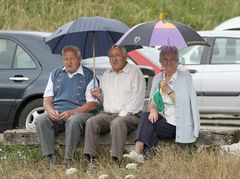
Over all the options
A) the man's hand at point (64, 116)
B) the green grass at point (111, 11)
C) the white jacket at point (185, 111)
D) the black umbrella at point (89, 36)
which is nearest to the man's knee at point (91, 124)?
the man's hand at point (64, 116)

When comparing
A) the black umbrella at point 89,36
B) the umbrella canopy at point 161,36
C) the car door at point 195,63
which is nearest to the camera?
the umbrella canopy at point 161,36

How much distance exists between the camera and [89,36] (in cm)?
813

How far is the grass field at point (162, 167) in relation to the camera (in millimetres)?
6367

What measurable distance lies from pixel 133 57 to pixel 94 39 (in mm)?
1668

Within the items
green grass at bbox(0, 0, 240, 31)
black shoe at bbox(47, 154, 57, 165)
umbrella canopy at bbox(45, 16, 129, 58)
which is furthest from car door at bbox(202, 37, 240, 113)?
green grass at bbox(0, 0, 240, 31)

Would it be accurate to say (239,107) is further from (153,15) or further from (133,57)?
(153,15)

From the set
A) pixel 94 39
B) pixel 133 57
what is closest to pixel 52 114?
pixel 94 39

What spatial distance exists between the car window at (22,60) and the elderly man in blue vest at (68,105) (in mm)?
1515

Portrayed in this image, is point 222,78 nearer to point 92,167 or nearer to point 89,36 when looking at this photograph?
point 89,36

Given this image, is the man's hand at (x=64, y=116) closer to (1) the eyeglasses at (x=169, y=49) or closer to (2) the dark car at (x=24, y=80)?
(1) the eyeglasses at (x=169, y=49)

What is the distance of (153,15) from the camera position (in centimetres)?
1900

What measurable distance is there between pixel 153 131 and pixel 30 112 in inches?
96.0

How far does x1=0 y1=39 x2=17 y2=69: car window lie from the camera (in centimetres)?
930

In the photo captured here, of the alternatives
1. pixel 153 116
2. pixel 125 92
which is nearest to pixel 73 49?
pixel 125 92
